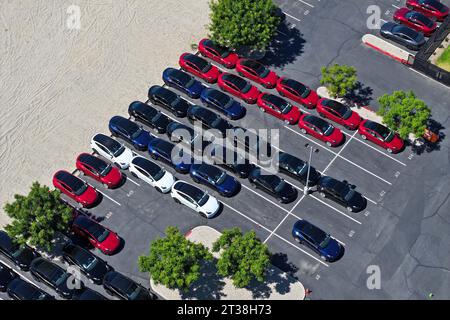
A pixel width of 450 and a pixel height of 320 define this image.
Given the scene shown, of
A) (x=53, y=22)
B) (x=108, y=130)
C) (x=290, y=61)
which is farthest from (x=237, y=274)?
(x=53, y=22)

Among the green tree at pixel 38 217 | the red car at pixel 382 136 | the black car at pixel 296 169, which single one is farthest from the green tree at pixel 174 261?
the red car at pixel 382 136

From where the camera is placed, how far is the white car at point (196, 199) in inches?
2142

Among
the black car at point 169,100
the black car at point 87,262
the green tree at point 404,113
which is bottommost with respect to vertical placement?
the black car at point 87,262

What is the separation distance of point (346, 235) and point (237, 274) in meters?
10.9

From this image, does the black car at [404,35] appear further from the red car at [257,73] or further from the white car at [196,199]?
the white car at [196,199]

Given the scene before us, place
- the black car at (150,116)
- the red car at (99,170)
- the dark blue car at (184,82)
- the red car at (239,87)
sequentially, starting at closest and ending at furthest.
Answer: the red car at (99,170)
the black car at (150,116)
the red car at (239,87)
the dark blue car at (184,82)

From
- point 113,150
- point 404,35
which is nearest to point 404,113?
point 404,35

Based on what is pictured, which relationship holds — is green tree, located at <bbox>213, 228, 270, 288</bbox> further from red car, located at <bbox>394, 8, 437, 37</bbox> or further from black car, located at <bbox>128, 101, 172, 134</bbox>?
red car, located at <bbox>394, 8, 437, 37</bbox>

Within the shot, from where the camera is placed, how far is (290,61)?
65750 mm

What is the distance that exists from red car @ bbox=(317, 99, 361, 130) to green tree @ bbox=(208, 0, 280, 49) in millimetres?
8166

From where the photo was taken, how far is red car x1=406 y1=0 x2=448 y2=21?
2680 inches

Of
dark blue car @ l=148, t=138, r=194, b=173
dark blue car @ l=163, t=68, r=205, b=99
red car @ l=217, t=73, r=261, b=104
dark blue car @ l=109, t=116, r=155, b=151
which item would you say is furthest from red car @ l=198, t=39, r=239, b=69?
dark blue car @ l=148, t=138, r=194, b=173

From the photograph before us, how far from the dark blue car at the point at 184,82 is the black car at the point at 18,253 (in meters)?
20.7

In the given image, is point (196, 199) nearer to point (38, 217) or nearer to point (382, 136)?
point (38, 217)
